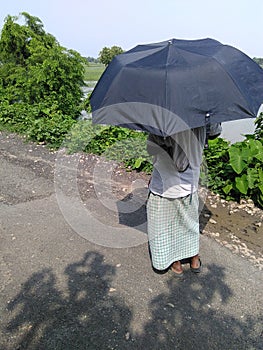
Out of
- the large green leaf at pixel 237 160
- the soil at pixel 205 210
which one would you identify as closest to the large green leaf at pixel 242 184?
the large green leaf at pixel 237 160

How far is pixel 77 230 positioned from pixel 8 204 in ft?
4.00

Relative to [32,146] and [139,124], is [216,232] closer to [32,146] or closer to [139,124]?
[139,124]

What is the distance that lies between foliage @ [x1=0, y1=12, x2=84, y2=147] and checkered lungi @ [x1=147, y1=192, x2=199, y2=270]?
4.54 metres

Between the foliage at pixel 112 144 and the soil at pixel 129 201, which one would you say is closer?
the soil at pixel 129 201

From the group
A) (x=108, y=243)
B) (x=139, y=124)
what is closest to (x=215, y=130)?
(x=139, y=124)

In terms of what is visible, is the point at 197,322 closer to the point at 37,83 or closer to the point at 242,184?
the point at 242,184

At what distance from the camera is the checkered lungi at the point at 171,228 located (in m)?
2.69

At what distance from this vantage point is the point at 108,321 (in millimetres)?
2475

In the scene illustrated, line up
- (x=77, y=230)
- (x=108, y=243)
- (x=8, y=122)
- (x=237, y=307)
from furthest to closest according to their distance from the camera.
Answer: (x=8, y=122), (x=77, y=230), (x=108, y=243), (x=237, y=307)

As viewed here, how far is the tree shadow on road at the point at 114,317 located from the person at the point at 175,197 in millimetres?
254

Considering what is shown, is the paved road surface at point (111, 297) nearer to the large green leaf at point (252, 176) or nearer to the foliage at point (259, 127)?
the large green leaf at point (252, 176)

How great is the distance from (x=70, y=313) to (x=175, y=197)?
4.09 feet

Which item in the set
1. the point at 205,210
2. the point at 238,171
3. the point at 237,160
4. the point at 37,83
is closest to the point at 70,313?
the point at 205,210

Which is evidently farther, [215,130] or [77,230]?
[77,230]
